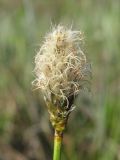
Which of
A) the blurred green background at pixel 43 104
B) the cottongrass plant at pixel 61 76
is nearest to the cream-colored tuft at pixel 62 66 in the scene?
the cottongrass plant at pixel 61 76

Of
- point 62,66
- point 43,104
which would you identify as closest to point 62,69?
point 62,66

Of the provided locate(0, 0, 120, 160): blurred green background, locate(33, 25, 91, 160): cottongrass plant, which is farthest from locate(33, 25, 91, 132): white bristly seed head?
locate(0, 0, 120, 160): blurred green background

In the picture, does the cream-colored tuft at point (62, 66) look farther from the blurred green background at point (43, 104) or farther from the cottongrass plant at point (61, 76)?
the blurred green background at point (43, 104)

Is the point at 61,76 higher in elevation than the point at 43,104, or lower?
higher

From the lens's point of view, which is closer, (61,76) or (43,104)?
(61,76)

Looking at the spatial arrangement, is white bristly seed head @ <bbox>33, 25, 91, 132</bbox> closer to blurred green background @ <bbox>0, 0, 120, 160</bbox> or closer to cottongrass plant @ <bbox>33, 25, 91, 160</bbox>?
cottongrass plant @ <bbox>33, 25, 91, 160</bbox>

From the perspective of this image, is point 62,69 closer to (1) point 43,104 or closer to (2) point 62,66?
(2) point 62,66
